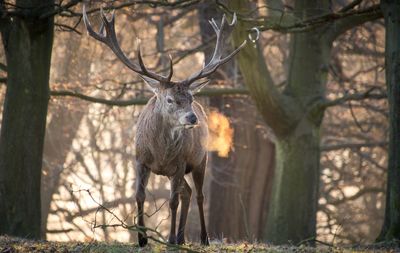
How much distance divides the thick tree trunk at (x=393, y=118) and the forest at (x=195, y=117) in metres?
0.02

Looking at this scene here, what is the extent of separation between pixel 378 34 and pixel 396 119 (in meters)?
9.43

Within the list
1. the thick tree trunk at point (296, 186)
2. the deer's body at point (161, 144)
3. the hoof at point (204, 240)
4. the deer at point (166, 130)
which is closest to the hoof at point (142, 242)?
the deer at point (166, 130)

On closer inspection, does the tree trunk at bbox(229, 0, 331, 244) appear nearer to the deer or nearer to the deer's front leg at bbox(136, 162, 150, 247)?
the deer

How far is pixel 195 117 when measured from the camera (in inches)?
386

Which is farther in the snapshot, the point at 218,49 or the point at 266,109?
the point at 266,109

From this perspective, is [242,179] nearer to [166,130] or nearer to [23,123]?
→ [23,123]

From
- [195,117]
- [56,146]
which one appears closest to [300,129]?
[195,117]

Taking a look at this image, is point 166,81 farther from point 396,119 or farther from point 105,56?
point 105,56

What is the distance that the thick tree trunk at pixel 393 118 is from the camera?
34.7 ft

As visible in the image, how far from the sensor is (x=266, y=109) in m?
15.0

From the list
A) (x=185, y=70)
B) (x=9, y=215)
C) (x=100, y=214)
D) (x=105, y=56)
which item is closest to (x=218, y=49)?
(x=9, y=215)

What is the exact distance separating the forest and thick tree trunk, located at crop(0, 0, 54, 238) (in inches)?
0.8

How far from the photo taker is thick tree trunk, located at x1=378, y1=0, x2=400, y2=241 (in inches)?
416

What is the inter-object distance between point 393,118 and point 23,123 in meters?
5.07
